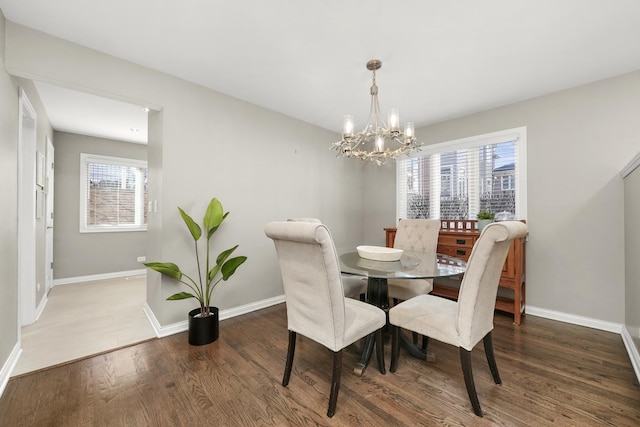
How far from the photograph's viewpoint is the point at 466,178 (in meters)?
3.54

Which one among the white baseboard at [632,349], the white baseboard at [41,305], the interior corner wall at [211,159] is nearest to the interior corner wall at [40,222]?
the white baseboard at [41,305]

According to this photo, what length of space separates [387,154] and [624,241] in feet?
7.73

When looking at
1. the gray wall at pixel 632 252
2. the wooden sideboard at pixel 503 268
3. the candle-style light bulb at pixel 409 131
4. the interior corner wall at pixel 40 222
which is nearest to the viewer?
the gray wall at pixel 632 252

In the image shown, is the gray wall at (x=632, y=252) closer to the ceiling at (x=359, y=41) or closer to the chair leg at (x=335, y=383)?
the ceiling at (x=359, y=41)

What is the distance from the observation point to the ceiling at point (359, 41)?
1.72 metres

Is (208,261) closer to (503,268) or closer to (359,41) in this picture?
(359,41)

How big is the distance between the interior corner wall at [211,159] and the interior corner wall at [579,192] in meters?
2.57

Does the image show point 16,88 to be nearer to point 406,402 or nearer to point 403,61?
point 403,61

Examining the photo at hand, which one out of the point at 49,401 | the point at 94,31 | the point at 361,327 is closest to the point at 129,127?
the point at 94,31

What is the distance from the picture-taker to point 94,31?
194 centimetres

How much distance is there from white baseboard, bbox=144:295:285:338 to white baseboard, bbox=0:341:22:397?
0.89 metres

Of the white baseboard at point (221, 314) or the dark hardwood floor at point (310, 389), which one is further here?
the white baseboard at point (221, 314)

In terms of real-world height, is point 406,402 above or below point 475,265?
below

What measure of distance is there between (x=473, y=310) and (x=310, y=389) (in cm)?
111
